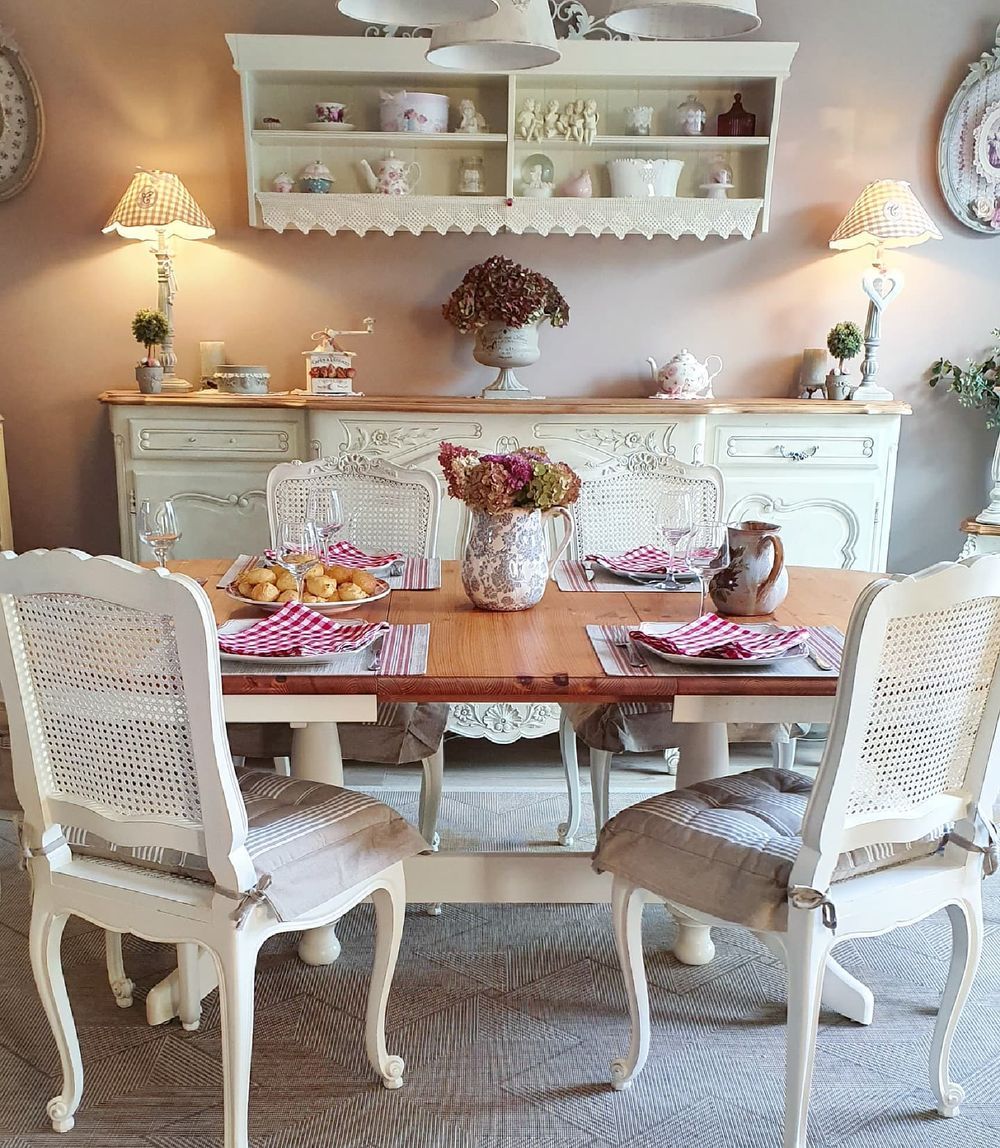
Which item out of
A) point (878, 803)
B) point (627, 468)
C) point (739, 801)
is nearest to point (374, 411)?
point (627, 468)

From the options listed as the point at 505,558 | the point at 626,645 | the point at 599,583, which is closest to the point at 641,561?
the point at 599,583

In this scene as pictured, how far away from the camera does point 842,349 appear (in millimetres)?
3555

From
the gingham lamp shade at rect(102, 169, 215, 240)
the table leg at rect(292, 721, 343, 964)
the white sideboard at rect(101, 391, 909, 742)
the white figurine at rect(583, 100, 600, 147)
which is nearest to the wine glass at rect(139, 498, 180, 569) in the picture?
the table leg at rect(292, 721, 343, 964)

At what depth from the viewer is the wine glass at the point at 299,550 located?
6.28ft

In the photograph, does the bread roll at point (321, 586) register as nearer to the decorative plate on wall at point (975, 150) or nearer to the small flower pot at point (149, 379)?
the small flower pot at point (149, 379)

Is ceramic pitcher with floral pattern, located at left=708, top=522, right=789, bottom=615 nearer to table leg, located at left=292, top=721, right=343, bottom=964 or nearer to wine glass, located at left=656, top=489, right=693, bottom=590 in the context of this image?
wine glass, located at left=656, top=489, right=693, bottom=590

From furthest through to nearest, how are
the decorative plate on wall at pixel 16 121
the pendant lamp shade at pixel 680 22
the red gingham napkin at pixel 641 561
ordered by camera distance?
1. the decorative plate on wall at pixel 16 121
2. the red gingham napkin at pixel 641 561
3. the pendant lamp shade at pixel 680 22

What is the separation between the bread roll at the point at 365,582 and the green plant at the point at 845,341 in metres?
2.23

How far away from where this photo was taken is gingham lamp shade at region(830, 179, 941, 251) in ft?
11.1

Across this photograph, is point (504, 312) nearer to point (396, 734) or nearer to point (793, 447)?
point (793, 447)

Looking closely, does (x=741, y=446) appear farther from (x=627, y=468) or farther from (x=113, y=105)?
(x=113, y=105)

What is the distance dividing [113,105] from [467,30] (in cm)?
232

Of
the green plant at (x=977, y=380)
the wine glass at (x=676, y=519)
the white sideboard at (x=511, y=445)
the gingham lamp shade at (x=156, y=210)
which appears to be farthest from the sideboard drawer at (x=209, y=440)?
the green plant at (x=977, y=380)

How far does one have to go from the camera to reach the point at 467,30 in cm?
174
